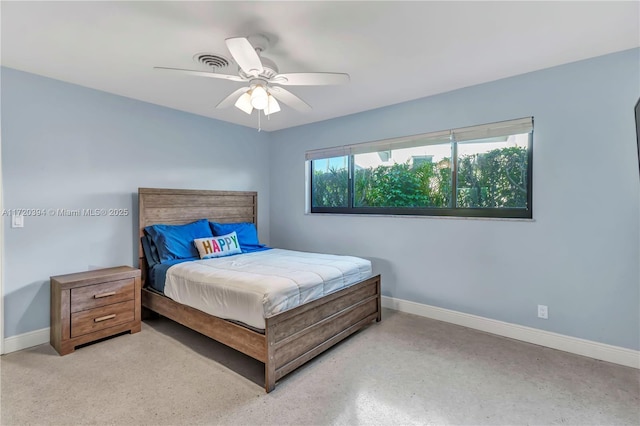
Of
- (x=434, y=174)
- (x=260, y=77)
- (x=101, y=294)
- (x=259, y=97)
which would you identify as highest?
(x=260, y=77)

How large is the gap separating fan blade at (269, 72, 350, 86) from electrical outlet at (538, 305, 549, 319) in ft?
8.10

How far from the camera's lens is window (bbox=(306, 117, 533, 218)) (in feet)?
9.50

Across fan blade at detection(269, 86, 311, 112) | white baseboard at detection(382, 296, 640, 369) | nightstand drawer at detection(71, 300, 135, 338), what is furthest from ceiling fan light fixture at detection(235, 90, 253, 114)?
white baseboard at detection(382, 296, 640, 369)

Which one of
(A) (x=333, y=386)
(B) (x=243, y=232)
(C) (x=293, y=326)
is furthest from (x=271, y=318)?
(B) (x=243, y=232)

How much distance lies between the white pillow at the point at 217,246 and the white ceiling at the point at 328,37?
1.58m

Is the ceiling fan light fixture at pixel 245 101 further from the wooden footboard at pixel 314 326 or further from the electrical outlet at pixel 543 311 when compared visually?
the electrical outlet at pixel 543 311

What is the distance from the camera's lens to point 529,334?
2.75 meters

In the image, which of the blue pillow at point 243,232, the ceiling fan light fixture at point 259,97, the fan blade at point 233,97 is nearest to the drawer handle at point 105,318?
the blue pillow at point 243,232

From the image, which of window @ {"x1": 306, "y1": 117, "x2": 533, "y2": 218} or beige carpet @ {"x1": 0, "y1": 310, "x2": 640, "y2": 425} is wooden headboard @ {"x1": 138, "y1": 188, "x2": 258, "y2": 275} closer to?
window @ {"x1": 306, "y1": 117, "x2": 533, "y2": 218}

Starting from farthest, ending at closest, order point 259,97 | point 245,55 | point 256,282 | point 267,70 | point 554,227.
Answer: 1. point 554,227
2. point 256,282
3. point 259,97
4. point 267,70
5. point 245,55

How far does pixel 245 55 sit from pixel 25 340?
118 inches

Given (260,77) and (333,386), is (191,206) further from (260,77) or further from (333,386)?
(333,386)

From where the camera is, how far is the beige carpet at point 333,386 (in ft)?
5.96

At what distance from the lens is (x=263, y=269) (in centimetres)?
279
